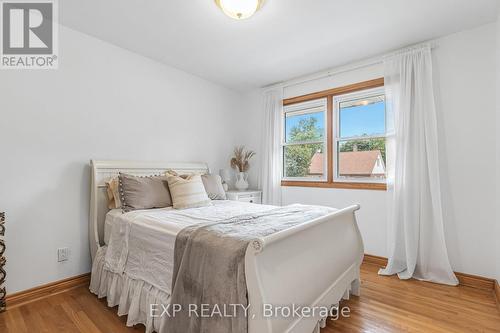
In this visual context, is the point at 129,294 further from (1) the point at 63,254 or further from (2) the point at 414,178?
(2) the point at 414,178

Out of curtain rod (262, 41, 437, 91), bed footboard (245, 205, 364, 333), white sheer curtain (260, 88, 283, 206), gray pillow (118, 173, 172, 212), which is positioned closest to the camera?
bed footboard (245, 205, 364, 333)

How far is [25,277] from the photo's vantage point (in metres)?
2.13

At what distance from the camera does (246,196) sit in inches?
145

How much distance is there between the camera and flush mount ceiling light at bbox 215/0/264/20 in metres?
1.86

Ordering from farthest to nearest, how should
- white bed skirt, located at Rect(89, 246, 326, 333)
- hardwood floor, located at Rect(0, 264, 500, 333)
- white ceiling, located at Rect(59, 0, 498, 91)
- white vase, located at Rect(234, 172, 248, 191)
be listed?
1. white vase, located at Rect(234, 172, 248, 191)
2. white ceiling, located at Rect(59, 0, 498, 91)
3. hardwood floor, located at Rect(0, 264, 500, 333)
4. white bed skirt, located at Rect(89, 246, 326, 333)

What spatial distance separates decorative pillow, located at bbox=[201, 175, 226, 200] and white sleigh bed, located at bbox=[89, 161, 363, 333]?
2.83 feet

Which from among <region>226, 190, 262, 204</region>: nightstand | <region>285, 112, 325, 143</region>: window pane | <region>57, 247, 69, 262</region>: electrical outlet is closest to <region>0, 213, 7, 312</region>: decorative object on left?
<region>57, 247, 69, 262</region>: electrical outlet

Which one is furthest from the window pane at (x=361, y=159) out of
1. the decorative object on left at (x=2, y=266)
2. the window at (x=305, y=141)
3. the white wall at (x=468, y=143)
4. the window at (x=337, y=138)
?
the decorative object on left at (x=2, y=266)

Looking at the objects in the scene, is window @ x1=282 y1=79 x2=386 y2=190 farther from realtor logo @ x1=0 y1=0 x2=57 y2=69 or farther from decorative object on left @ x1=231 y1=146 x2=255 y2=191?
realtor logo @ x1=0 y1=0 x2=57 y2=69

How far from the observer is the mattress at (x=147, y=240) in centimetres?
167

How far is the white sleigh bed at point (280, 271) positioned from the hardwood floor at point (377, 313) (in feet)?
0.39

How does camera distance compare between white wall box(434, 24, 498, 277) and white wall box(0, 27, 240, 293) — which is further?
white wall box(434, 24, 498, 277)

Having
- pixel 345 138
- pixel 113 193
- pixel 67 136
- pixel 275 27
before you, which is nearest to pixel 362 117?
pixel 345 138

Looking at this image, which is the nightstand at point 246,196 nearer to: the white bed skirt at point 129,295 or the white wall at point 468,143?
the white bed skirt at point 129,295
